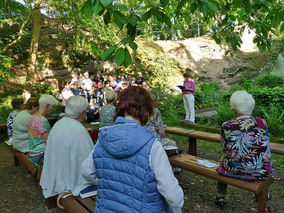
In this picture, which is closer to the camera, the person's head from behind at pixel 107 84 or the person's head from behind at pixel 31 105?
the person's head from behind at pixel 31 105

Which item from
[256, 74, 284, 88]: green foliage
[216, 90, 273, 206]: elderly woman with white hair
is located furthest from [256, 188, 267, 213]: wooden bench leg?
[256, 74, 284, 88]: green foliage

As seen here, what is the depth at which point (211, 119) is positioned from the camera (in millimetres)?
7293

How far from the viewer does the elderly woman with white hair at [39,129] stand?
112 inches

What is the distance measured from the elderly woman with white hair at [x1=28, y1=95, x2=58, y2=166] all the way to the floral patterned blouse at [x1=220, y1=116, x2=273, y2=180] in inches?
86.9

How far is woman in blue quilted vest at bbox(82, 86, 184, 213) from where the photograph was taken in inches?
51.3

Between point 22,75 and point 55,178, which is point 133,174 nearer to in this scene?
point 55,178

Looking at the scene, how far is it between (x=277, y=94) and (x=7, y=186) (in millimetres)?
6788

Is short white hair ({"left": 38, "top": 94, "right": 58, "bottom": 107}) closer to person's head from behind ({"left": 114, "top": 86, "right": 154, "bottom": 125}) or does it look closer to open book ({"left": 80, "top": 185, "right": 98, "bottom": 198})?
open book ({"left": 80, "top": 185, "right": 98, "bottom": 198})

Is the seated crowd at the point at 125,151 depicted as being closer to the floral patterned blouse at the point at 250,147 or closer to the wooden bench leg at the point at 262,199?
the floral patterned blouse at the point at 250,147

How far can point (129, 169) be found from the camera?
52.7 inches

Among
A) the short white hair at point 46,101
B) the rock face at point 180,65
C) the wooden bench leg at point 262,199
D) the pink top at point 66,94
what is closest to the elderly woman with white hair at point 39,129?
the short white hair at point 46,101

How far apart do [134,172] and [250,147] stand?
1435 mm

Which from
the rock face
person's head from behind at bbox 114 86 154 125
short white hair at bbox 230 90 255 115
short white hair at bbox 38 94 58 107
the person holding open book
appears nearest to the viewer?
person's head from behind at bbox 114 86 154 125

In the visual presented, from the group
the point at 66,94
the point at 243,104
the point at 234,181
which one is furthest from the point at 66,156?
the point at 66,94
